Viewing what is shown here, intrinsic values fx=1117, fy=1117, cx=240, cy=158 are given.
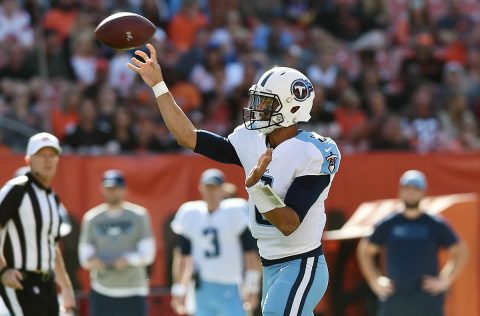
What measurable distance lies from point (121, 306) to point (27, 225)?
9.04 feet

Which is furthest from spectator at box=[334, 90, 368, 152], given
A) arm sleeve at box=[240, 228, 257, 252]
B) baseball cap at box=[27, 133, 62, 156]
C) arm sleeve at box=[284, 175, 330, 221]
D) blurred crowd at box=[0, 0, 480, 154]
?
arm sleeve at box=[284, 175, 330, 221]

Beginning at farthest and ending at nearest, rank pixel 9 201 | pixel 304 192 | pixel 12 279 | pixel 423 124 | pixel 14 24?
1. pixel 423 124
2. pixel 14 24
3. pixel 9 201
4. pixel 12 279
5. pixel 304 192

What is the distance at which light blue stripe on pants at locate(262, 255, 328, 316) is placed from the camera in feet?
16.4

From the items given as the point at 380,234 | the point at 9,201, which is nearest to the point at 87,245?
the point at 380,234

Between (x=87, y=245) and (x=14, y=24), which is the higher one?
(x=14, y=24)

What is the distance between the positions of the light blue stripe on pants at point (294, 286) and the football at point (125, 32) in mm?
1259

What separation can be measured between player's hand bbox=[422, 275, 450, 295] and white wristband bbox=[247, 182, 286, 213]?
427cm

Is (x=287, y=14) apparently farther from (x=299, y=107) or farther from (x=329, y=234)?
(x=299, y=107)

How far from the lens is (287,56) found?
13.1 meters

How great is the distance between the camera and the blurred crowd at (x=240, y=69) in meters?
11.5

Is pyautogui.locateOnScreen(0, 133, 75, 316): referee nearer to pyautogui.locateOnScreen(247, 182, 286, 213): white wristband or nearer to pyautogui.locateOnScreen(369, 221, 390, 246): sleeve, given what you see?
pyautogui.locateOnScreen(247, 182, 286, 213): white wristband

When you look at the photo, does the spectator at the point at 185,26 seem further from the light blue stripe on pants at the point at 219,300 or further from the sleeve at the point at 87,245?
the light blue stripe on pants at the point at 219,300

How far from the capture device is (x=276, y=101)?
508cm

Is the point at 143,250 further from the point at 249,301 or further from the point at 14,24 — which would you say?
the point at 14,24
